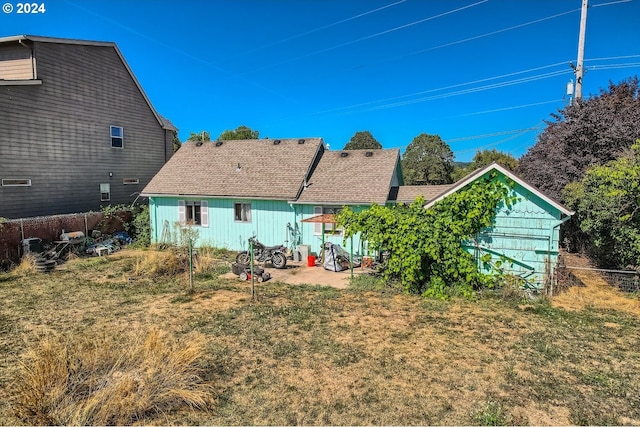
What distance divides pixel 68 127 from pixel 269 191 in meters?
10.9

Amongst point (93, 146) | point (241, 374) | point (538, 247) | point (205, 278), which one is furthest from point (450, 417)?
point (93, 146)

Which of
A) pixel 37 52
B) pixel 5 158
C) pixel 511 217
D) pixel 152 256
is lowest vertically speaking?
pixel 152 256

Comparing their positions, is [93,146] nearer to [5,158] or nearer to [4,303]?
[5,158]

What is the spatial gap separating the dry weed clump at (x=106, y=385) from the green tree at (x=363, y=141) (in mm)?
48889

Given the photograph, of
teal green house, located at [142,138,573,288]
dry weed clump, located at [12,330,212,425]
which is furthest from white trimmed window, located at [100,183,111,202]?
dry weed clump, located at [12,330,212,425]

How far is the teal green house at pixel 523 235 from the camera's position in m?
10.7

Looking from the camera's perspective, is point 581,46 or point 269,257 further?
point 581,46

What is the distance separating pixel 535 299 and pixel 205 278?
34.0 feet

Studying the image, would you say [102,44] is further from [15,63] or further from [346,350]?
[346,350]

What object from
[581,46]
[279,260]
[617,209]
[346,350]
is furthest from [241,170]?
[581,46]

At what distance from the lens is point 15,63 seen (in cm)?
1694

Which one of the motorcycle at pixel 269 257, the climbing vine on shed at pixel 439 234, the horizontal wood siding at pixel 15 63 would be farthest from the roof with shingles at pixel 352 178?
the horizontal wood siding at pixel 15 63

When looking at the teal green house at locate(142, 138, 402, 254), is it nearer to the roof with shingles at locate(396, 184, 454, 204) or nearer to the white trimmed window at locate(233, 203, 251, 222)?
the white trimmed window at locate(233, 203, 251, 222)

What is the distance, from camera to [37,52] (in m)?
16.7
